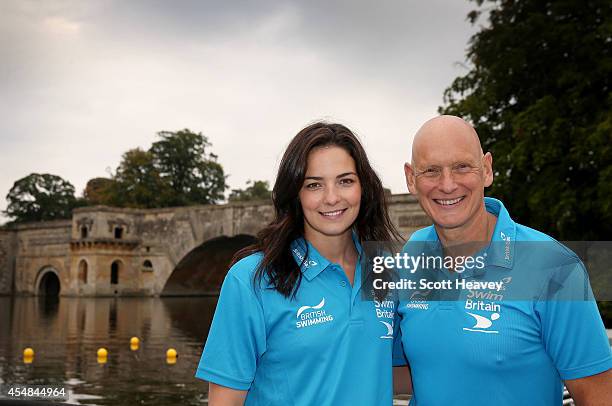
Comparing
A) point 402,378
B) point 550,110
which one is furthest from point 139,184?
point 402,378

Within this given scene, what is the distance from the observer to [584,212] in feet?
47.1

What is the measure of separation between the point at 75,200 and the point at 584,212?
52.8 metres

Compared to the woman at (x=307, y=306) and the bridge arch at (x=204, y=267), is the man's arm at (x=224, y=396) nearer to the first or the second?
the woman at (x=307, y=306)

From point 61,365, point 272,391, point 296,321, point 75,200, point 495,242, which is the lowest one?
point 61,365

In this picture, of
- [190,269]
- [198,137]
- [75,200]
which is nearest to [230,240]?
[190,269]

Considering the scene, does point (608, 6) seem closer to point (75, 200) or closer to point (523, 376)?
point (523, 376)

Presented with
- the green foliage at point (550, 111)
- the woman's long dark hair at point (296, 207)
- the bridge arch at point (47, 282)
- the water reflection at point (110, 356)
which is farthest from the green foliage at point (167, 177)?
the woman's long dark hair at point (296, 207)

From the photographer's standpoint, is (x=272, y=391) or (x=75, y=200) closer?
(x=272, y=391)

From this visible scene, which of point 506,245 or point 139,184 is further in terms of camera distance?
point 139,184

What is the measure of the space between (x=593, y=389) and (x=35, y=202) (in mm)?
62217

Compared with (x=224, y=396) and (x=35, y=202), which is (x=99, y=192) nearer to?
(x=35, y=202)

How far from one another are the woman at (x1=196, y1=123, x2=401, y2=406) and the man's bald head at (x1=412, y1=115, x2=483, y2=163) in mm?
260

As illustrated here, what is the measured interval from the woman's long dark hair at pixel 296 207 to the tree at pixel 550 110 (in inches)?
459

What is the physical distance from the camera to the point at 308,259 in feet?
8.65
